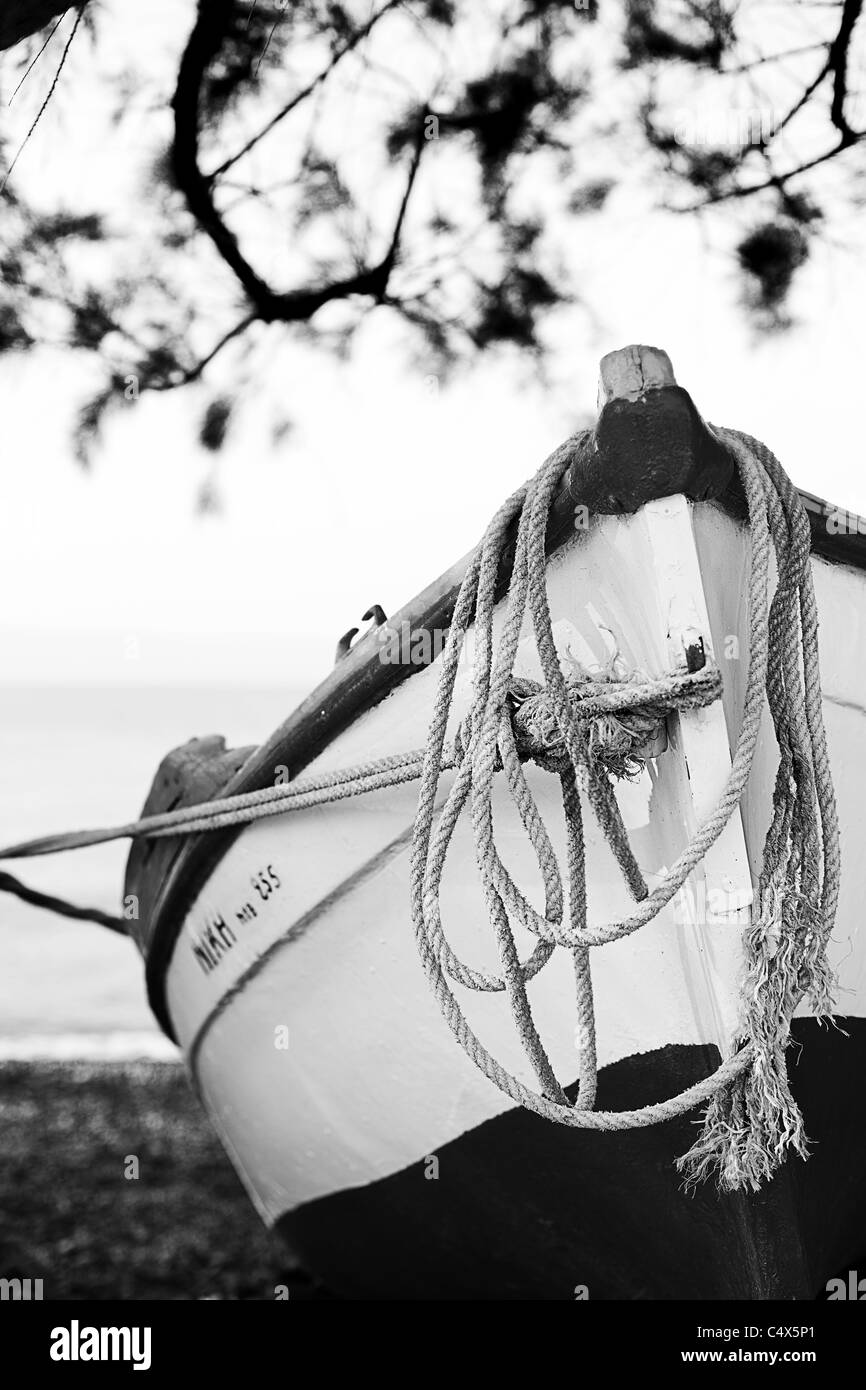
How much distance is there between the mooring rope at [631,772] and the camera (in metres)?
1.40

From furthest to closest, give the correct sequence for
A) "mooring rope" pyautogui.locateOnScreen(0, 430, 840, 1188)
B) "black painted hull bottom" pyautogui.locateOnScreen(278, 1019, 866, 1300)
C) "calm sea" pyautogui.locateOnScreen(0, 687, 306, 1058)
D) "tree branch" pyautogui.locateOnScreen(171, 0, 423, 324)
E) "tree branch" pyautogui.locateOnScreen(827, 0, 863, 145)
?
"calm sea" pyautogui.locateOnScreen(0, 687, 306, 1058), "tree branch" pyautogui.locateOnScreen(171, 0, 423, 324), "tree branch" pyautogui.locateOnScreen(827, 0, 863, 145), "black painted hull bottom" pyautogui.locateOnScreen(278, 1019, 866, 1300), "mooring rope" pyautogui.locateOnScreen(0, 430, 840, 1188)

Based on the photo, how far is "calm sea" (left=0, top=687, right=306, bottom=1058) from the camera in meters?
6.89

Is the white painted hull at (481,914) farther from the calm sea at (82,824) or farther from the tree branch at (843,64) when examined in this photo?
the calm sea at (82,824)

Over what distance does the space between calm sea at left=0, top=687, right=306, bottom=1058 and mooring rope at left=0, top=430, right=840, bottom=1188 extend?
149 inches

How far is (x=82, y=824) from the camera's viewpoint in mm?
16000

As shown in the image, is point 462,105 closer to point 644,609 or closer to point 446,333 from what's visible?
point 446,333

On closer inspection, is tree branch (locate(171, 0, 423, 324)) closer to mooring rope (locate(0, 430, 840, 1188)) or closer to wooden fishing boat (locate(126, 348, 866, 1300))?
wooden fishing boat (locate(126, 348, 866, 1300))

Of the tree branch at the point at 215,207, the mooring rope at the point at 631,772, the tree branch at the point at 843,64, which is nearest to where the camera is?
the mooring rope at the point at 631,772

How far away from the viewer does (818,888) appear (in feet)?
4.81

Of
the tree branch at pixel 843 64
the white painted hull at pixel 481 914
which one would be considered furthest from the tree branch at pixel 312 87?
the white painted hull at pixel 481 914

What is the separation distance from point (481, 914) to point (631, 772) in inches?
15.7

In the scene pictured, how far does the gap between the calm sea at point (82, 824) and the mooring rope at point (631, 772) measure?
12.4 ft

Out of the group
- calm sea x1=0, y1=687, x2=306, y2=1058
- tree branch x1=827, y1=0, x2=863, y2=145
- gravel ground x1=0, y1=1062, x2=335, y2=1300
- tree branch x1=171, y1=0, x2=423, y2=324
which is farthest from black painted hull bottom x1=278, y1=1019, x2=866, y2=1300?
calm sea x1=0, y1=687, x2=306, y2=1058

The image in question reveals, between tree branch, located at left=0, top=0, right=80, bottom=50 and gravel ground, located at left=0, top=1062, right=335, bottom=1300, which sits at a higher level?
tree branch, located at left=0, top=0, right=80, bottom=50
